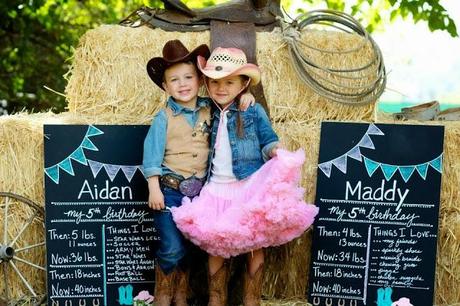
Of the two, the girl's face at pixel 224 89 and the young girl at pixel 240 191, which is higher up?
the girl's face at pixel 224 89

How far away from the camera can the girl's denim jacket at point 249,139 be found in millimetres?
4133

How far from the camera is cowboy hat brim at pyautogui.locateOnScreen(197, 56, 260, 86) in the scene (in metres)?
4.08

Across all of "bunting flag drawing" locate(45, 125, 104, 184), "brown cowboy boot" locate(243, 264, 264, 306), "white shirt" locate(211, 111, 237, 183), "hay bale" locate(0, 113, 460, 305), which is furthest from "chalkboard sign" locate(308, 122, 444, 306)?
"bunting flag drawing" locate(45, 125, 104, 184)

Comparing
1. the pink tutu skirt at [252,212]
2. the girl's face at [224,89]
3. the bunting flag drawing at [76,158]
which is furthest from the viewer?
the bunting flag drawing at [76,158]

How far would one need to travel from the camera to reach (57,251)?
4391 millimetres

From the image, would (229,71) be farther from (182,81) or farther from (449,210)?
(449,210)

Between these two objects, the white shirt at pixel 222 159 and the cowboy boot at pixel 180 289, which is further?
the cowboy boot at pixel 180 289

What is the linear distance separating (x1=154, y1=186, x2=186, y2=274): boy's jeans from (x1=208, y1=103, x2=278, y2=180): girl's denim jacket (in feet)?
0.76

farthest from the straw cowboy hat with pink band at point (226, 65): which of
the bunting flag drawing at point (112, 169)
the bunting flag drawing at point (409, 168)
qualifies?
the bunting flag drawing at point (409, 168)

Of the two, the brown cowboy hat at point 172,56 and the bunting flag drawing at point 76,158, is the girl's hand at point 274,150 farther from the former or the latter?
the bunting flag drawing at point 76,158

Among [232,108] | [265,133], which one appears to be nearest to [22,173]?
[232,108]

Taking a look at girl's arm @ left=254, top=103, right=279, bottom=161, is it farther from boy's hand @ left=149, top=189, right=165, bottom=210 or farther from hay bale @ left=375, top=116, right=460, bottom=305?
hay bale @ left=375, top=116, right=460, bottom=305

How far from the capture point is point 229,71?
13.5ft

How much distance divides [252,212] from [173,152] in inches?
23.1
